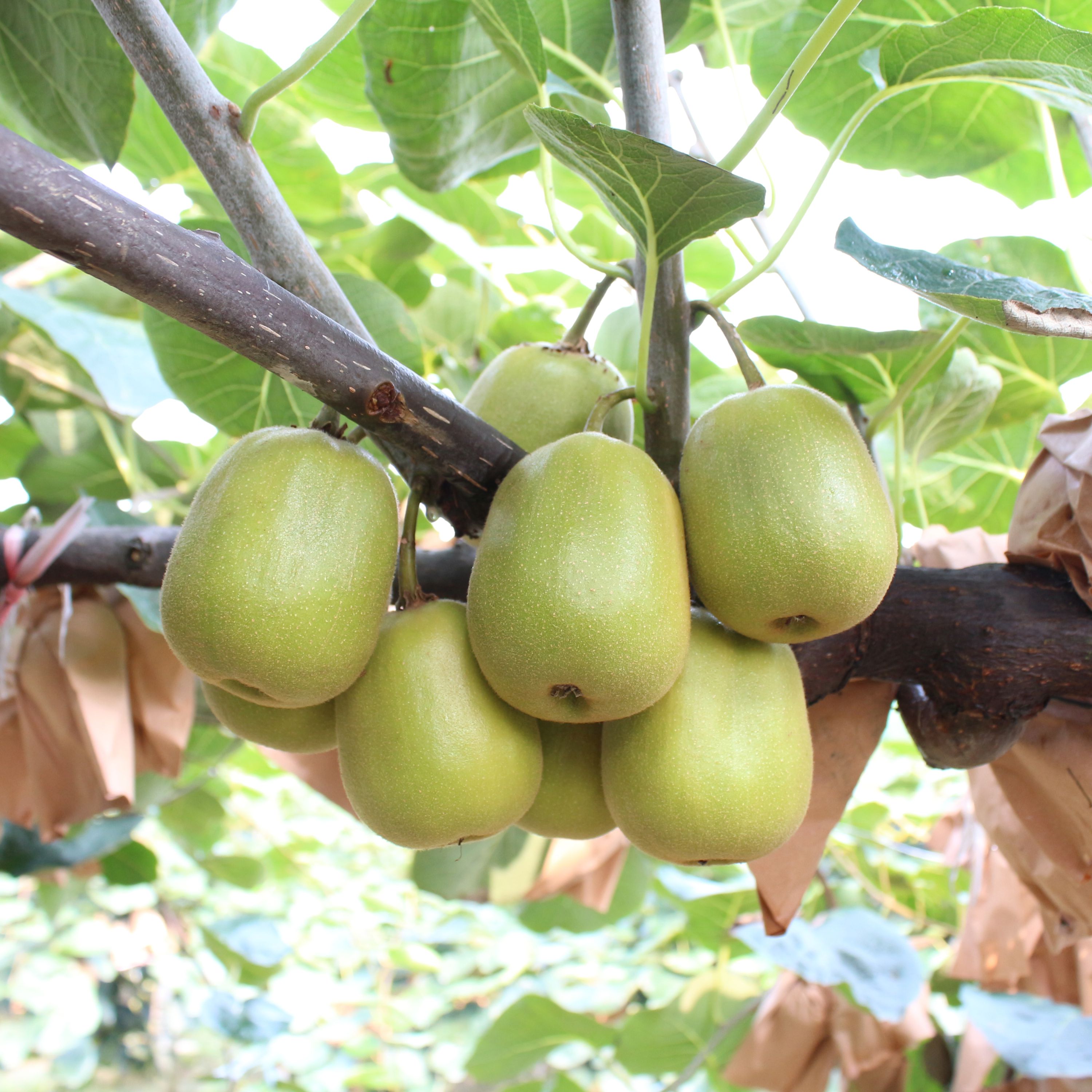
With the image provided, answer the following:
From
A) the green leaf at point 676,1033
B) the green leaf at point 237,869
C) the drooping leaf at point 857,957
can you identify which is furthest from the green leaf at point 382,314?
the green leaf at point 237,869

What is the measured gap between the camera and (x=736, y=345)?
54 cm

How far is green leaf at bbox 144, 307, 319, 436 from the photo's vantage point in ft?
2.45

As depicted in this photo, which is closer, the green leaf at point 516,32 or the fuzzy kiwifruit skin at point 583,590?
the fuzzy kiwifruit skin at point 583,590

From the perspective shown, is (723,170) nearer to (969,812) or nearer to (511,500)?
(511,500)

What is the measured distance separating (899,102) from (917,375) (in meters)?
0.31

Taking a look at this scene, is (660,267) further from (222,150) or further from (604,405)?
(222,150)

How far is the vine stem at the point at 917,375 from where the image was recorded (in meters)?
0.63

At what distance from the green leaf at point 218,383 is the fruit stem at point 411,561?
0.28 metres

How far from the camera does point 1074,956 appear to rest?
3.38 feet

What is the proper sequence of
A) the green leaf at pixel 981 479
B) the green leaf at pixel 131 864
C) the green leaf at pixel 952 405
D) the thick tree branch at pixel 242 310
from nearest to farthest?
the thick tree branch at pixel 242 310
the green leaf at pixel 952 405
the green leaf at pixel 981 479
the green leaf at pixel 131 864

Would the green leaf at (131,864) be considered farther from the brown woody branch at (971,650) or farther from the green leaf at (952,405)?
the green leaf at (952,405)

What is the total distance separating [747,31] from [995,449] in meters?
0.60

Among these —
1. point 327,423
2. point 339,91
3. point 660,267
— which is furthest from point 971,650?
point 339,91

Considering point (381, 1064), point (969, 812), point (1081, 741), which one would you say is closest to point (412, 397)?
point (1081, 741)
